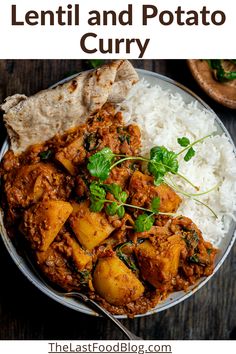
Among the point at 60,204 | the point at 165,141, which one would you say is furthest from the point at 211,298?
the point at 60,204

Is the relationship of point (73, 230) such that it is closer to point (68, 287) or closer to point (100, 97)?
point (68, 287)

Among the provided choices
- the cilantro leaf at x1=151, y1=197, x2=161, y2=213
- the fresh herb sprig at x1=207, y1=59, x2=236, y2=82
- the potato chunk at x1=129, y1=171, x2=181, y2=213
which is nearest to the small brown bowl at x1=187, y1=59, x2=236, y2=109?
the fresh herb sprig at x1=207, y1=59, x2=236, y2=82

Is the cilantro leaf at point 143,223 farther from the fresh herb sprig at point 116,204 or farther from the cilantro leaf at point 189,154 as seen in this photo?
the cilantro leaf at point 189,154

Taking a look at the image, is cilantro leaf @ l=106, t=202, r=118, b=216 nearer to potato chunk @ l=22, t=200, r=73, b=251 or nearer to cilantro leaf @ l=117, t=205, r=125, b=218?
cilantro leaf @ l=117, t=205, r=125, b=218

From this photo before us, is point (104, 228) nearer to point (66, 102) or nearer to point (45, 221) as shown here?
point (45, 221)

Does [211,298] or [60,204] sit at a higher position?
[60,204]

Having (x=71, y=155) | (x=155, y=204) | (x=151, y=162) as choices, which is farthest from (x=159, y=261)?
(x=71, y=155)

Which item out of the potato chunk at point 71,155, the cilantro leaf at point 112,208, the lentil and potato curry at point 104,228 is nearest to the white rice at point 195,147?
the lentil and potato curry at point 104,228
